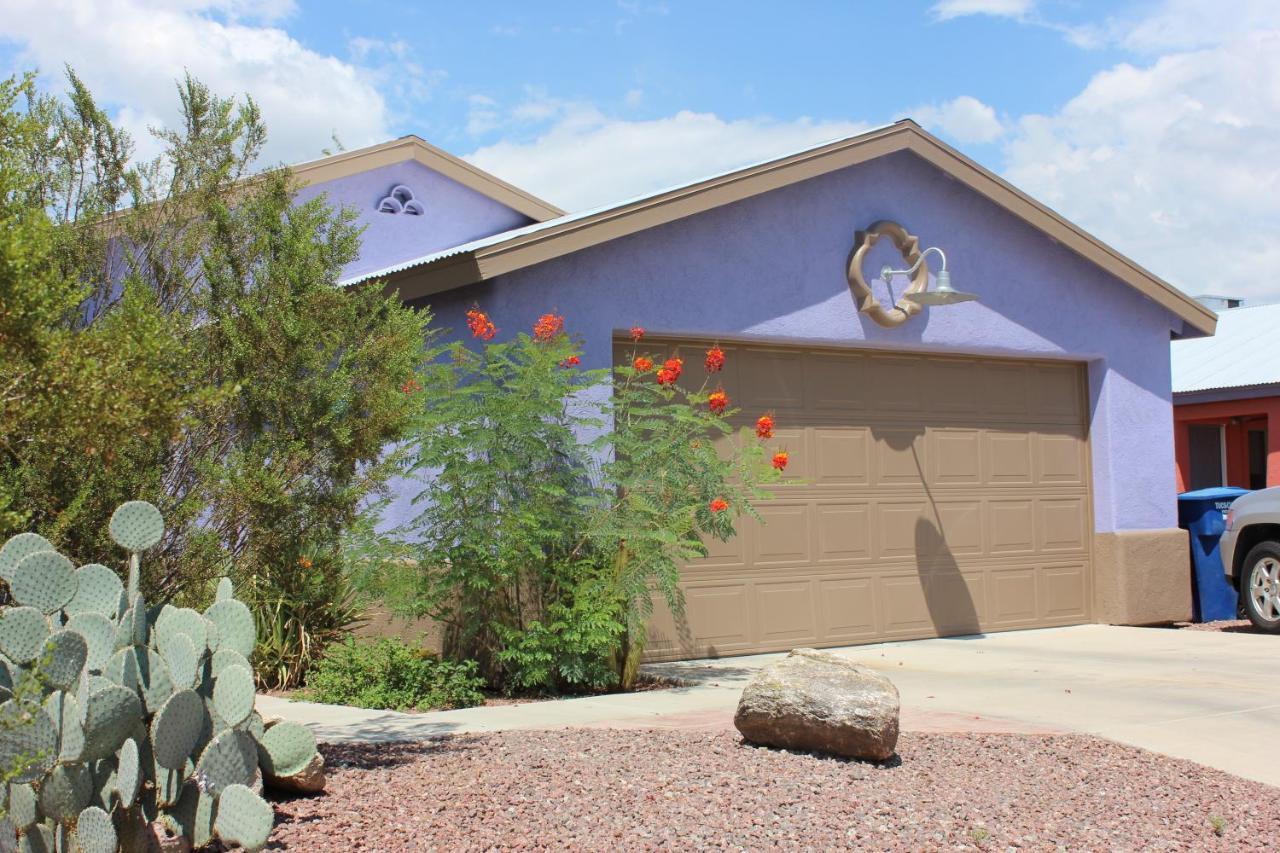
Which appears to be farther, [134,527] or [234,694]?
[134,527]

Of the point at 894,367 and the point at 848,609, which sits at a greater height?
the point at 894,367

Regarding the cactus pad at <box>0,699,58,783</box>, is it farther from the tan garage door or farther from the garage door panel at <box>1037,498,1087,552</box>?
the garage door panel at <box>1037,498,1087,552</box>

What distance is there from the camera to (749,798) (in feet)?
18.2

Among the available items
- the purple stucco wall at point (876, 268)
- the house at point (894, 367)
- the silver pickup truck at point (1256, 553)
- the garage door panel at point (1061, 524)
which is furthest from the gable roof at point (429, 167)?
the silver pickup truck at point (1256, 553)

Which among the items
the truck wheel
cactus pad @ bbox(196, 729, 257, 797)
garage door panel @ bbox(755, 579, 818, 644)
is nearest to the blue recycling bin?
the truck wheel

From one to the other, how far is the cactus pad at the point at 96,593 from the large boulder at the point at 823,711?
9.71ft

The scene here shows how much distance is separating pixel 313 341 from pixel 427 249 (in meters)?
10.4

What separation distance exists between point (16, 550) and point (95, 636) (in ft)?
1.28

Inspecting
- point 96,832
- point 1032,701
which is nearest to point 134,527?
point 96,832

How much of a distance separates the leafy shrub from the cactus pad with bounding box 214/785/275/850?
358cm

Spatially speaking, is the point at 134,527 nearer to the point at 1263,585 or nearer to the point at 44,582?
the point at 44,582

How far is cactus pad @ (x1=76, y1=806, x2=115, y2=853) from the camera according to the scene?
4281 millimetres

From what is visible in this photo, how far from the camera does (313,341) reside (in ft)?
20.2

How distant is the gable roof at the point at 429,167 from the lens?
15.2 meters
